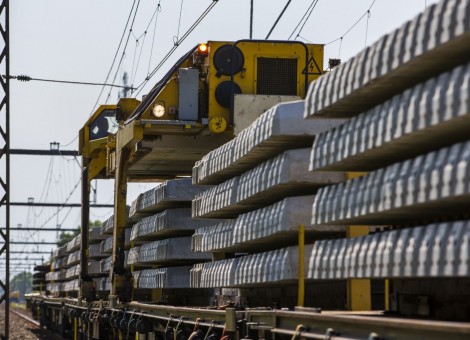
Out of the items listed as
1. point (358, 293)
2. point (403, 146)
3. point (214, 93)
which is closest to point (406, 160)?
point (403, 146)

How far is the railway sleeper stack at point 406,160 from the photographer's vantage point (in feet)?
26.1

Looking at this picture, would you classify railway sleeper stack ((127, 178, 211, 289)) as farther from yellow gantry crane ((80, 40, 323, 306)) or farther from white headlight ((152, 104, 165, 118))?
white headlight ((152, 104, 165, 118))

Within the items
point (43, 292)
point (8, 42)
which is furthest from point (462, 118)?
point (43, 292)

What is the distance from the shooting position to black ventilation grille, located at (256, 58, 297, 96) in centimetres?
2062

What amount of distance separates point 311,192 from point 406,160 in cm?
425

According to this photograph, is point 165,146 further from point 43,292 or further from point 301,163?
point 43,292

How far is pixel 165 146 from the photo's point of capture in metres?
22.5

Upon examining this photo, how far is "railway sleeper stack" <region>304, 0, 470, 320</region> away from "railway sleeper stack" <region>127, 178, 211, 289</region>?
9.69 metres

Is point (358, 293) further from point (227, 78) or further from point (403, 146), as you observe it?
point (227, 78)

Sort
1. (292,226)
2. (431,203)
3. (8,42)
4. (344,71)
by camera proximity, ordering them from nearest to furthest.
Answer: (431,203) < (344,71) < (292,226) < (8,42)

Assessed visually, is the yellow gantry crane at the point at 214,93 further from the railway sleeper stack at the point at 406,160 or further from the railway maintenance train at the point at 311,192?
the railway sleeper stack at the point at 406,160

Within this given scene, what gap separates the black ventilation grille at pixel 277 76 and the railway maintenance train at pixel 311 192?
0.03 metres

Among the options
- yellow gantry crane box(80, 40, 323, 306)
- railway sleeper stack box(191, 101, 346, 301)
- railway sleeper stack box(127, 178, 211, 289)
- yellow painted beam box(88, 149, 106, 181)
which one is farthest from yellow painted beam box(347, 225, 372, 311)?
yellow painted beam box(88, 149, 106, 181)

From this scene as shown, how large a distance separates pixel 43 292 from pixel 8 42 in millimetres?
41802
